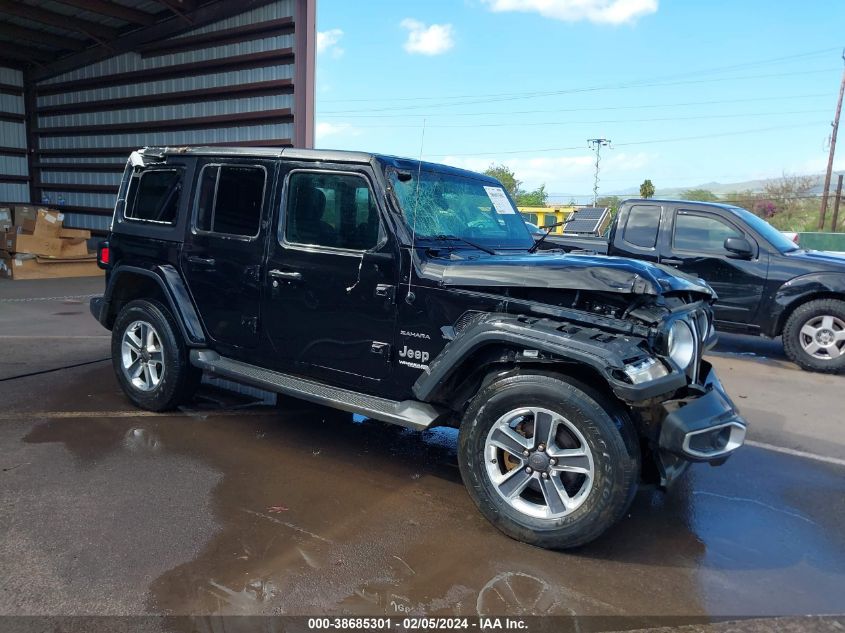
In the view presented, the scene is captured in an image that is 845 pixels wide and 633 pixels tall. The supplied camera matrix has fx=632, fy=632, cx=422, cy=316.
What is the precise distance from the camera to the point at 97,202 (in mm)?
16484

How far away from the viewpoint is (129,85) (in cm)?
1493

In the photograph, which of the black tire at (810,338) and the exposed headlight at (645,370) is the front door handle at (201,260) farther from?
the black tire at (810,338)

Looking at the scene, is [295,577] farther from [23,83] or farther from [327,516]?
[23,83]

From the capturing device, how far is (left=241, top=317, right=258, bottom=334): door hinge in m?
4.32

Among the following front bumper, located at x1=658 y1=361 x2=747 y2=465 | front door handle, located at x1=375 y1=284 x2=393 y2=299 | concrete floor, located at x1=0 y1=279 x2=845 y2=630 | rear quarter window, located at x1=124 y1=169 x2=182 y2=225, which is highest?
rear quarter window, located at x1=124 y1=169 x2=182 y2=225

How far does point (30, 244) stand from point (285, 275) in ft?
39.6

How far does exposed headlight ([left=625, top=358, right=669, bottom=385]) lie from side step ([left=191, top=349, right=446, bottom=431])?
114cm

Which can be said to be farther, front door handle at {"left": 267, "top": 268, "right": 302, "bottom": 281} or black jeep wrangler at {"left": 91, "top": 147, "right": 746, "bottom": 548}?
front door handle at {"left": 267, "top": 268, "right": 302, "bottom": 281}

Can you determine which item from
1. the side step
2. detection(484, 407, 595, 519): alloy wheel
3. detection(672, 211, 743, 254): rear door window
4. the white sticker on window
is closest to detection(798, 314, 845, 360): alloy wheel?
detection(672, 211, 743, 254): rear door window

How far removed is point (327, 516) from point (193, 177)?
8.96ft

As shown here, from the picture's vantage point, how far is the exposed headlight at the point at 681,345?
3199 millimetres

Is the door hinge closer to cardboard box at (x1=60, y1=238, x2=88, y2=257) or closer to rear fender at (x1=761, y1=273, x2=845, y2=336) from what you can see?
rear fender at (x1=761, y1=273, x2=845, y2=336)

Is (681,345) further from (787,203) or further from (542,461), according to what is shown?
(787,203)

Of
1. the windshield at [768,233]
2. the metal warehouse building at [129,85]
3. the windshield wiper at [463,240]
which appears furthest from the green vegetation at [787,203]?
the windshield wiper at [463,240]
